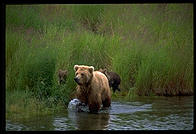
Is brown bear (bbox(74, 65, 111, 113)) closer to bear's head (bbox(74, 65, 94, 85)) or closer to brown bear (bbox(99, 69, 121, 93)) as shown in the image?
bear's head (bbox(74, 65, 94, 85))

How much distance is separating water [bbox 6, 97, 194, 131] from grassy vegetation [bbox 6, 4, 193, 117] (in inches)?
25.8

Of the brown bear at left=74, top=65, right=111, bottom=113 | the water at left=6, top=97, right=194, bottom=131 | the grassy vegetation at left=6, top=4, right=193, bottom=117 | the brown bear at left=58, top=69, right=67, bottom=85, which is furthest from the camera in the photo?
the brown bear at left=58, top=69, right=67, bottom=85

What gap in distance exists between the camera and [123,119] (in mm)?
10633

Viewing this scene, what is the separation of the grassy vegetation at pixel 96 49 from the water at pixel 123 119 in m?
0.65

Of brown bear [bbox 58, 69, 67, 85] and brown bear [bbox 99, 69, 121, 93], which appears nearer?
brown bear [bbox 58, 69, 67, 85]

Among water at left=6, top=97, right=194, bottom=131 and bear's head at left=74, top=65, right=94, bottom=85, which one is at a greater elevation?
bear's head at left=74, top=65, right=94, bottom=85

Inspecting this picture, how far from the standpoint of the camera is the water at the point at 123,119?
9.81m

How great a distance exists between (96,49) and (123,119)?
463cm

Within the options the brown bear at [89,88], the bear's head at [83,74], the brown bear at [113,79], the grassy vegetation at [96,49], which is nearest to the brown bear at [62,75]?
the grassy vegetation at [96,49]

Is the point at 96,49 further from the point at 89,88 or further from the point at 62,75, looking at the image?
the point at 89,88

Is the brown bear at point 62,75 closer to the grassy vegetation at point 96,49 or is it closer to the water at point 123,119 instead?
the grassy vegetation at point 96,49

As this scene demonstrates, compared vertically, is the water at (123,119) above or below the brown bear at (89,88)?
below

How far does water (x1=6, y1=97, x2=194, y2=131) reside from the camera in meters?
9.81

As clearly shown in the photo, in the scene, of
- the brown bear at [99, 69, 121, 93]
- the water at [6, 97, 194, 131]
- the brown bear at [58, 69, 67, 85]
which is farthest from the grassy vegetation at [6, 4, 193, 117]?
the water at [6, 97, 194, 131]
